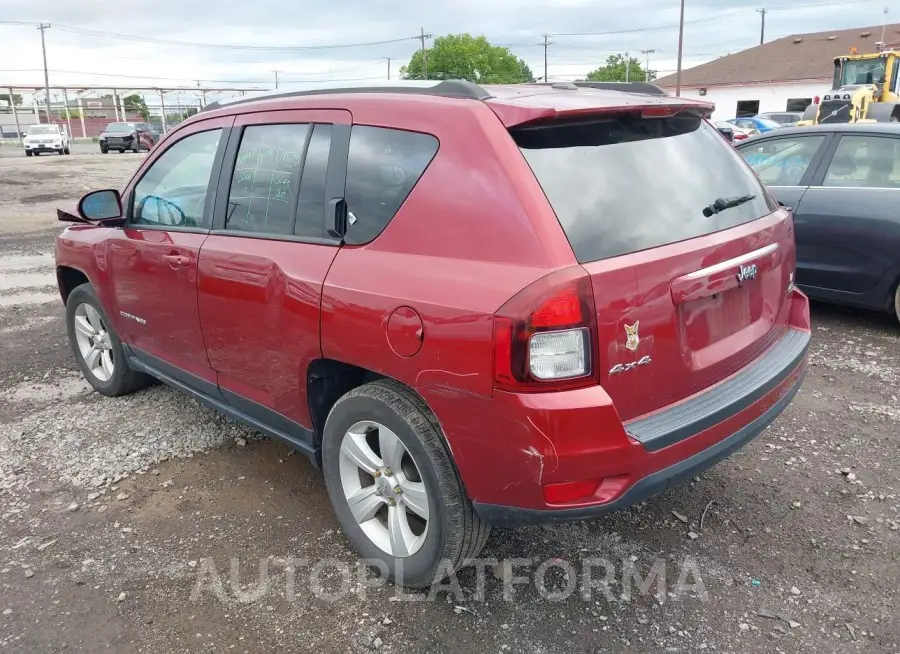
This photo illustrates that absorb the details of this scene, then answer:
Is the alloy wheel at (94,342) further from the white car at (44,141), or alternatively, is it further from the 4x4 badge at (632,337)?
the white car at (44,141)

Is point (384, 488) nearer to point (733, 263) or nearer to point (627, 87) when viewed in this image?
point (733, 263)

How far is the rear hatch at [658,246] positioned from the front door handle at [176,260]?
1.83m

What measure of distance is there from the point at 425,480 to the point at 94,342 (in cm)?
319

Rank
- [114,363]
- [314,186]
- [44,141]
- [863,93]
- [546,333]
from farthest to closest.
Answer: [44,141], [863,93], [114,363], [314,186], [546,333]

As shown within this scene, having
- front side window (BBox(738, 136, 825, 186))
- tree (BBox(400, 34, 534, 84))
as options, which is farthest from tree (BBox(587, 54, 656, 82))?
front side window (BBox(738, 136, 825, 186))

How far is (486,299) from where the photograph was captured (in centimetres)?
217

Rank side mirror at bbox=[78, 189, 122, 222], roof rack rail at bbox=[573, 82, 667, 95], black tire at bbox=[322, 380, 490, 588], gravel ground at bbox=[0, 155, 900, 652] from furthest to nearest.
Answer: side mirror at bbox=[78, 189, 122, 222] → roof rack rail at bbox=[573, 82, 667, 95] → gravel ground at bbox=[0, 155, 900, 652] → black tire at bbox=[322, 380, 490, 588]

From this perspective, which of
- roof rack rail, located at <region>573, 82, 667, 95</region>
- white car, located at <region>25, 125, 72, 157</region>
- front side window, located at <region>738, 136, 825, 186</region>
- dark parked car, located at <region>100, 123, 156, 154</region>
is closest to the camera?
roof rack rail, located at <region>573, 82, 667, 95</region>

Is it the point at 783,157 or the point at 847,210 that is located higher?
the point at 783,157

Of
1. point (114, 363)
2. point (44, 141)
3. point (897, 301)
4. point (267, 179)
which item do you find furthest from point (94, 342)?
point (44, 141)

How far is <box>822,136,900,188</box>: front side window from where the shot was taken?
539 cm

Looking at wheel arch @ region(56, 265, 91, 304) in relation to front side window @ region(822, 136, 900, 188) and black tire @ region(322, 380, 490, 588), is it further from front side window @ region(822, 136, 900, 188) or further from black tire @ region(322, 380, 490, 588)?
front side window @ region(822, 136, 900, 188)

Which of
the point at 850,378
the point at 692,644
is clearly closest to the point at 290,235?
the point at 692,644

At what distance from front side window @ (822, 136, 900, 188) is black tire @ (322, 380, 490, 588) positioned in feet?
15.4
